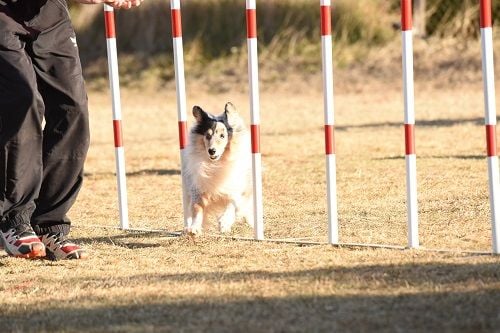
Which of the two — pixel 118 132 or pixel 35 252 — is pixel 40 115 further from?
pixel 118 132

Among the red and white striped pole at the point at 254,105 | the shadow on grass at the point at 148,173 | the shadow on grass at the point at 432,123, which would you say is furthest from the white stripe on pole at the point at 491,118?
the shadow on grass at the point at 432,123

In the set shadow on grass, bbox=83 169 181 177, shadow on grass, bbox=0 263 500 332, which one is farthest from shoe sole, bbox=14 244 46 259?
shadow on grass, bbox=83 169 181 177

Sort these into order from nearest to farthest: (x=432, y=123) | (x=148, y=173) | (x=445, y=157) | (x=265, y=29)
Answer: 1. (x=445, y=157)
2. (x=148, y=173)
3. (x=432, y=123)
4. (x=265, y=29)

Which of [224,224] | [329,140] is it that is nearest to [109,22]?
[224,224]

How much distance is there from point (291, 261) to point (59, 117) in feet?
4.94

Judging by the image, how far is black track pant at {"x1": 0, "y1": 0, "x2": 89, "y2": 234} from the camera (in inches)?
230

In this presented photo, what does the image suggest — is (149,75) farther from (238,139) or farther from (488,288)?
(488,288)

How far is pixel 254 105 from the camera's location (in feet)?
21.3

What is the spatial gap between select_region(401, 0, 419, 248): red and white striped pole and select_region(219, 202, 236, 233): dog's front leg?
156 centimetres

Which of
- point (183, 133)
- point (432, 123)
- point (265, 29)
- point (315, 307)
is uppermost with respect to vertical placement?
point (265, 29)

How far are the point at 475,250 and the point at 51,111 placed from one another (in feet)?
7.92

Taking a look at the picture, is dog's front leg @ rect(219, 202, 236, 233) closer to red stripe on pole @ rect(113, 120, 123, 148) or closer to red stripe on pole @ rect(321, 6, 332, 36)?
red stripe on pole @ rect(113, 120, 123, 148)

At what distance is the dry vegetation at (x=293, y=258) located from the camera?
456cm

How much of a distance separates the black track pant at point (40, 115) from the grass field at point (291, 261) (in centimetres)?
37
